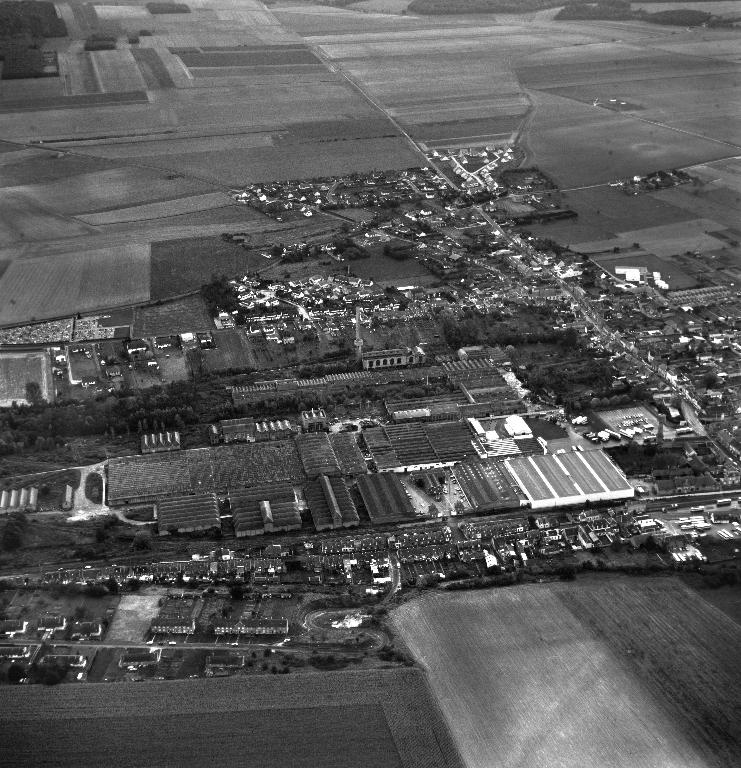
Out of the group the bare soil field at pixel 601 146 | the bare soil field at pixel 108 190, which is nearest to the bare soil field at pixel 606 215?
the bare soil field at pixel 601 146

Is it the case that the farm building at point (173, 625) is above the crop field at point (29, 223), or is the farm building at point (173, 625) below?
below

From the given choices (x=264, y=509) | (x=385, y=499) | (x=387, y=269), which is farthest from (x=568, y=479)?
(x=387, y=269)

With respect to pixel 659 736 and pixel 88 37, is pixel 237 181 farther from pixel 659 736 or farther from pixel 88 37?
pixel 659 736

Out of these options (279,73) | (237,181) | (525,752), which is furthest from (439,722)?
(279,73)

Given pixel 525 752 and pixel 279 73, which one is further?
pixel 279 73

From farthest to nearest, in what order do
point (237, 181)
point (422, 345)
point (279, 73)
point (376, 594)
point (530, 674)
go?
point (279, 73) → point (237, 181) → point (422, 345) → point (376, 594) → point (530, 674)

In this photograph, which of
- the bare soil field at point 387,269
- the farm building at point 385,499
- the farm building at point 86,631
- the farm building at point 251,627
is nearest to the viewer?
the farm building at point 86,631

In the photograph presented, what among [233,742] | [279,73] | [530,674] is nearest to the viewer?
[233,742]

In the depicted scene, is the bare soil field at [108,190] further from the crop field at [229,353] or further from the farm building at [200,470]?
the farm building at [200,470]
